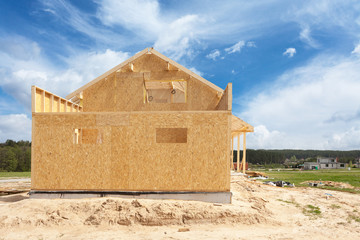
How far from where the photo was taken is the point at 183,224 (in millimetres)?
8305

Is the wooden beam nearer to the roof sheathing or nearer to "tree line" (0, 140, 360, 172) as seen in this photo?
the roof sheathing

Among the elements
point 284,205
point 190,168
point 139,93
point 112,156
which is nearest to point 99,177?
point 112,156

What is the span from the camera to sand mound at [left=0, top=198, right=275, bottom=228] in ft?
27.3

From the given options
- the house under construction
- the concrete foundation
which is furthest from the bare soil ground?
the house under construction

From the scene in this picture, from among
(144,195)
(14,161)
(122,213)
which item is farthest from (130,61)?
(14,161)

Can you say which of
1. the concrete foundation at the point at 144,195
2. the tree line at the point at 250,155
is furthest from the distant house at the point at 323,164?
the concrete foundation at the point at 144,195

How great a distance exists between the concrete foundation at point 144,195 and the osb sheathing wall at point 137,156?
0.58 ft

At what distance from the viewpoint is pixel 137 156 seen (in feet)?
33.4

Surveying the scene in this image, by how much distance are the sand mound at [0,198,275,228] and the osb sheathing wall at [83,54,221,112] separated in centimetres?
502

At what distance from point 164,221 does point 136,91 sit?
677cm

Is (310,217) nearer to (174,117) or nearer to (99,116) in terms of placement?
(174,117)

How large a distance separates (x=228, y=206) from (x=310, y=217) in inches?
116

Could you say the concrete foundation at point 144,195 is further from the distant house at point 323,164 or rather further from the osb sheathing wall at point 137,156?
the distant house at point 323,164

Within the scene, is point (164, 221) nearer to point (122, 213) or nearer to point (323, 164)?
point (122, 213)
